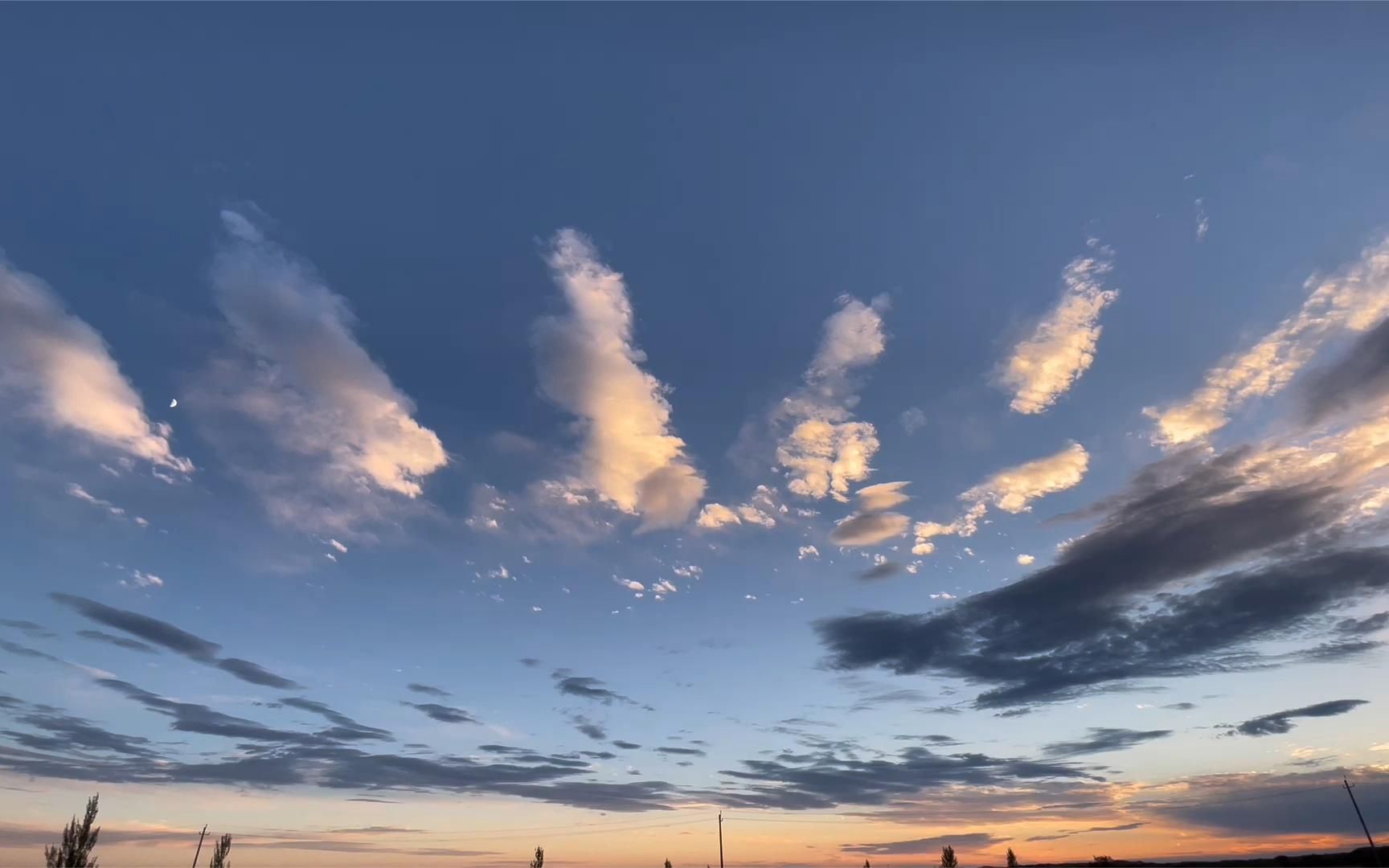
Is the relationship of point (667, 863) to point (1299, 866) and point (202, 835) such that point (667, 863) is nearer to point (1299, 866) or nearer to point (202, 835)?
point (202, 835)

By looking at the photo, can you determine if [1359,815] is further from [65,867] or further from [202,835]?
[202,835]

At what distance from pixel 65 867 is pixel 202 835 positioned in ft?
141

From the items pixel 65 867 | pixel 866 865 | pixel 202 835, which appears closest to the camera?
pixel 65 867

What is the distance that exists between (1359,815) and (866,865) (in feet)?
346

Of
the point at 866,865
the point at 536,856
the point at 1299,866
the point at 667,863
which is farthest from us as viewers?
the point at 1299,866

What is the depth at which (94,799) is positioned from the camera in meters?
86.6

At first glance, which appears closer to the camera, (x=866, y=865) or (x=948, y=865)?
(x=948, y=865)

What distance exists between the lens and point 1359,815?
110750 millimetres

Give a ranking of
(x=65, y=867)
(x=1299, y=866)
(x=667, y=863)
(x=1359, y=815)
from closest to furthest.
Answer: (x=65, y=867)
(x=1359, y=815)
(x=667, y=863)
(x=1299, y=866)

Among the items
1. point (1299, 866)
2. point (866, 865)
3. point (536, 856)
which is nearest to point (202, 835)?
point (536, 856)

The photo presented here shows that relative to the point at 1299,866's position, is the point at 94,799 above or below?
above

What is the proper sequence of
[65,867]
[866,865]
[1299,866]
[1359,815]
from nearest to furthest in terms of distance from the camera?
[65,867] < [1359,815] < [866,865] < [1299,866]

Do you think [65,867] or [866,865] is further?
[866,865]

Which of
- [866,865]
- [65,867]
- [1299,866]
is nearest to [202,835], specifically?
[65,867]
